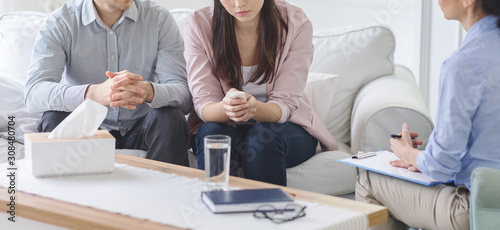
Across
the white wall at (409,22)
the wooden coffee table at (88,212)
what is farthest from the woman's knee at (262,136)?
the white wall at (409,22)

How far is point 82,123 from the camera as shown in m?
1.56

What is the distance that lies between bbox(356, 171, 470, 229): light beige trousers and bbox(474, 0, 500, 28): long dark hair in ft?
1.39

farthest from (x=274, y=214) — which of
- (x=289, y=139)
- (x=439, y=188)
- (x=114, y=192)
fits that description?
(x=289, y=139)

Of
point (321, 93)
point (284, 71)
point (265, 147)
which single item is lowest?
point (265, 147)

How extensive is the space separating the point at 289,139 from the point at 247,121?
0.58 ft

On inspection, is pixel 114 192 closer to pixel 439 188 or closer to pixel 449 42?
pixel 439 188

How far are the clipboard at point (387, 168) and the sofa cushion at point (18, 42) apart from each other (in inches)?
55.4

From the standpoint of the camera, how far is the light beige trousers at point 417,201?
1.44m

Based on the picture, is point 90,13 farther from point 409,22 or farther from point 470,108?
point 409,22

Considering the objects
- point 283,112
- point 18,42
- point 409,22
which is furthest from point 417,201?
point 409,22

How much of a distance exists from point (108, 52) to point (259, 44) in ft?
1.81

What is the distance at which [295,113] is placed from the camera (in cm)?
207

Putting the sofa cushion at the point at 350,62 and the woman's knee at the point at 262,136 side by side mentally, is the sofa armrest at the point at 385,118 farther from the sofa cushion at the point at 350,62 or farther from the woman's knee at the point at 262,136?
the woman's knee at the point at 262,136

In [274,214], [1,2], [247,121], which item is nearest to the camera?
[274,214]
